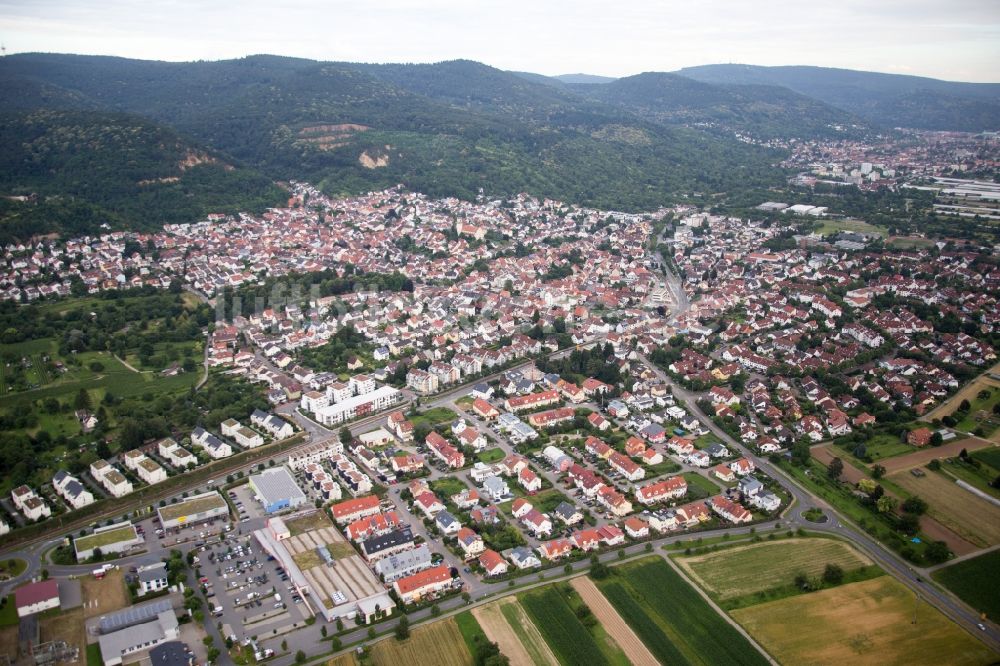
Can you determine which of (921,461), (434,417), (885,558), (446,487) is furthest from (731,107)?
(446,487)

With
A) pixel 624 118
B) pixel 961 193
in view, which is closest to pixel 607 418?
pixel 961 193

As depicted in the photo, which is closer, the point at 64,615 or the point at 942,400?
the point at 64,615

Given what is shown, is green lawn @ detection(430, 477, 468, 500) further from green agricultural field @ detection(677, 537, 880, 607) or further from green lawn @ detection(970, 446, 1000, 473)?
green lawn @ detection(970, 446, 1000, 473)

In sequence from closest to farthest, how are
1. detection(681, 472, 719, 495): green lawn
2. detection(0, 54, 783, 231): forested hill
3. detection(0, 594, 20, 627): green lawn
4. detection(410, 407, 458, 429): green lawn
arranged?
1. detection(0, 594, 20, 627): green lawn
2. detection(681, 472, 719, 495): green lawn
3. detection(410, 407, 458, 429): green lawn
4. detection(0, 54, 783, 231): forested hill

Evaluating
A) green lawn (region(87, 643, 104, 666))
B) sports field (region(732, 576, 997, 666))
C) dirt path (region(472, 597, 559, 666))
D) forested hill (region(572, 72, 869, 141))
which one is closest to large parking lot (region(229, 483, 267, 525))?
green lawn (region(87, 643, 104, 666))

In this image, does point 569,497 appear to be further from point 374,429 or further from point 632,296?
point 632,296

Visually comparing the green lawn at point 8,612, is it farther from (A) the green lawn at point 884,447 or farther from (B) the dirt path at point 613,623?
(A) the green lawn at point 884,447

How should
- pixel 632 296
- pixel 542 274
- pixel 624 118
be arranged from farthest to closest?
pixel 624 118, pixel 542 274, pixel 632 296
